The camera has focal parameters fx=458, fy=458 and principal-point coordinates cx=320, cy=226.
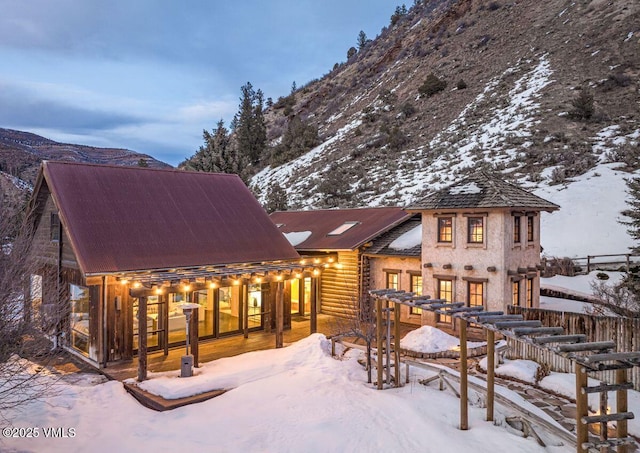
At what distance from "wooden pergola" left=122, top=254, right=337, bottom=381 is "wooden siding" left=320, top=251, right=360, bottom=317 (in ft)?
9.13

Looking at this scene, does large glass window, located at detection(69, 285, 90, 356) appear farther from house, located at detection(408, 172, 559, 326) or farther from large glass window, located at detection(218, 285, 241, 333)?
house, located at detection(408, 172, 559, 326)

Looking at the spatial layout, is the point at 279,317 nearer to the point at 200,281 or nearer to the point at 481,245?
the point at 200,281

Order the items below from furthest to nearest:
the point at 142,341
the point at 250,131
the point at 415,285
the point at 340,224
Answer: the point at 250,131
the point at 340,224
the point at 415,285
the point at 142,341

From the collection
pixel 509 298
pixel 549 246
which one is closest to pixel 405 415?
pixel 509 298

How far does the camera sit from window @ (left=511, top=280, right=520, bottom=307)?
16.4m

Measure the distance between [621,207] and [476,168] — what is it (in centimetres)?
1055

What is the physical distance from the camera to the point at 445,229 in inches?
683

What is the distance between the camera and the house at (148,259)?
13.1 m

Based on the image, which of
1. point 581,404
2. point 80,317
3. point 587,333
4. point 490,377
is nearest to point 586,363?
point 581,404

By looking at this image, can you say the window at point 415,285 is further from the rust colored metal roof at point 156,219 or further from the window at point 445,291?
the rust colored metal roof at point 156,219

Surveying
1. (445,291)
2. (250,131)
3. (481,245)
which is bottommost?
(445,291)

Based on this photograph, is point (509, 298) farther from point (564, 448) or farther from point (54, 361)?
point (54, 361)

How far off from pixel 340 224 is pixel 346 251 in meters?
3.04

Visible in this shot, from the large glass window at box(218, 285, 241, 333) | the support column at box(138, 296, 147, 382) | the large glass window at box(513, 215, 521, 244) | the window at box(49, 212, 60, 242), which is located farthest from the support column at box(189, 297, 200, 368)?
the large glass window at box(513, 215, 521, 244)
